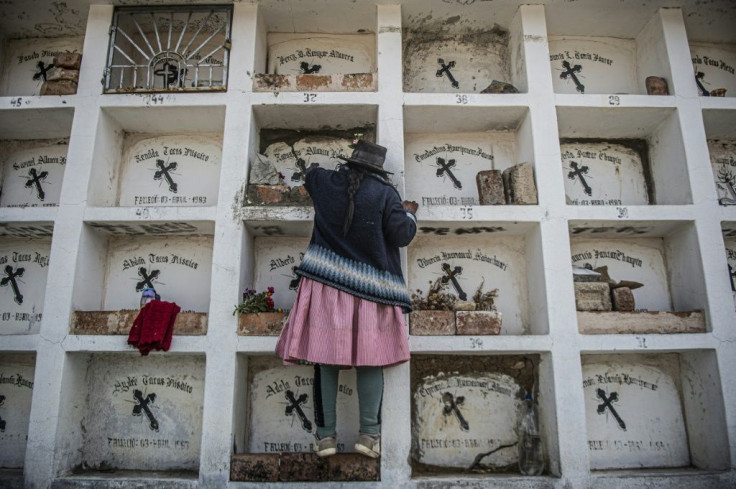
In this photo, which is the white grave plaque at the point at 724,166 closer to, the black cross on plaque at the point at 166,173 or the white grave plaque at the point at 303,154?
the white grave plaque at the point at 303,154

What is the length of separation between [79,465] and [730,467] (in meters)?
4.63

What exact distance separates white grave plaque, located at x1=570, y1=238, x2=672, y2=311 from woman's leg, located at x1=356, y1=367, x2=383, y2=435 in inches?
83.5

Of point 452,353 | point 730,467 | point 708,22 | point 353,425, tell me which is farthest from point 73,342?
point 708,22

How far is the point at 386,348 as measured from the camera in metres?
3.23

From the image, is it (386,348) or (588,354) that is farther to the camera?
(588,354)

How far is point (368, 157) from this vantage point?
342cm

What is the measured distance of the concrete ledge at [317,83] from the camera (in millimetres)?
4191

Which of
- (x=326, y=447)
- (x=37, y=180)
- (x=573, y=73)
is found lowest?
(x=326, y=447)

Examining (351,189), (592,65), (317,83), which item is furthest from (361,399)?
(592,65)

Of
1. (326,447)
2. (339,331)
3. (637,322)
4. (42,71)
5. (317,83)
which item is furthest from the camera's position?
(42,71)

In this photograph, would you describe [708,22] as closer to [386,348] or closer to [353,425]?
[386,348]

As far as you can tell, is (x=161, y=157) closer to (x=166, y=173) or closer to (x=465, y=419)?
(x=166, y=173)

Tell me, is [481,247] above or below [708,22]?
below

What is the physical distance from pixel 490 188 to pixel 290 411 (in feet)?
7.74
